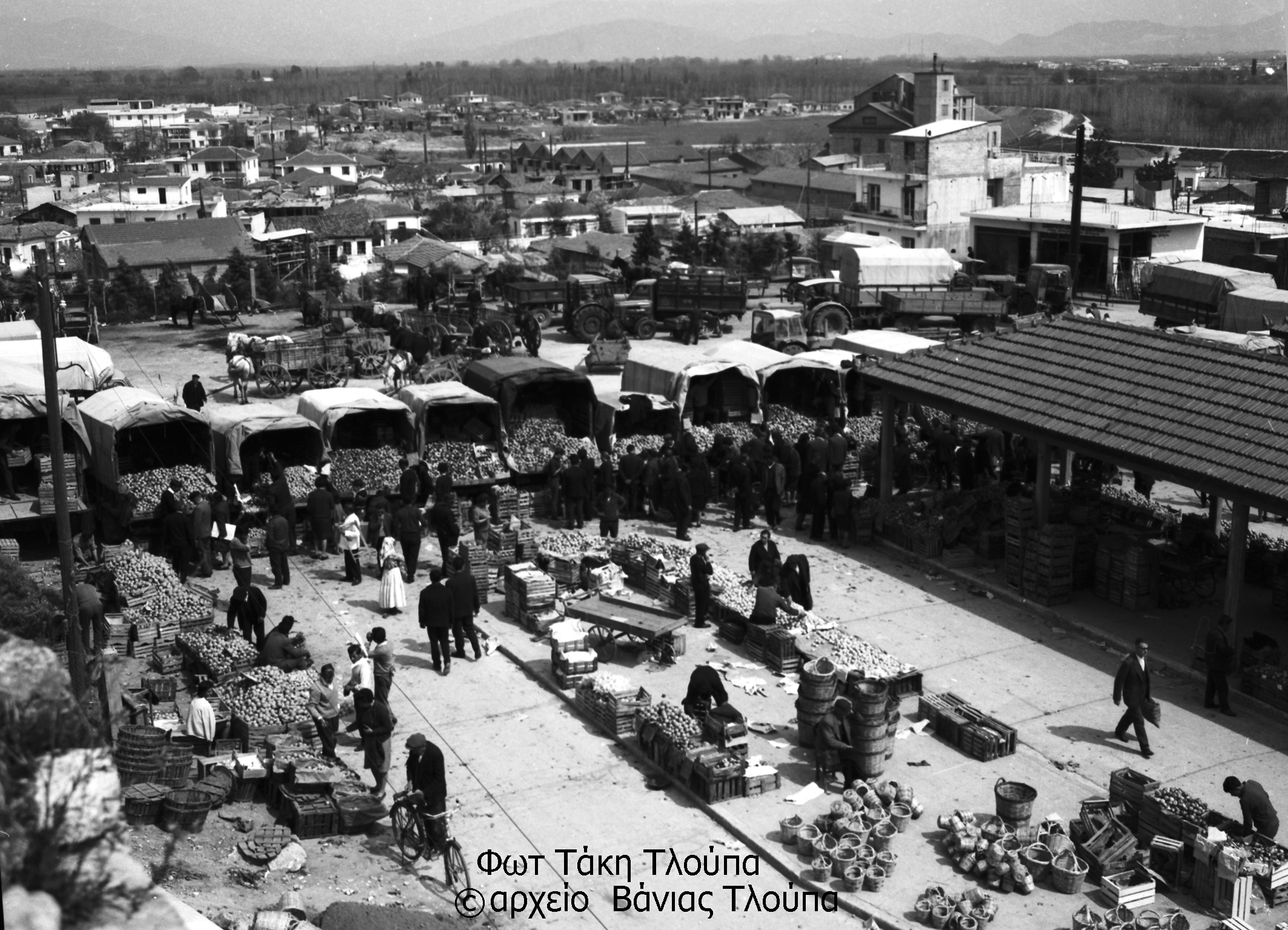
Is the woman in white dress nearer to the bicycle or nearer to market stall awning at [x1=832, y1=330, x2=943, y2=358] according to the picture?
the bicycle

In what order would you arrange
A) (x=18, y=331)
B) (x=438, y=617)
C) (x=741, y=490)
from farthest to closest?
(x=18, y=331) < (x=741, y=490) < (x=438, y=617)

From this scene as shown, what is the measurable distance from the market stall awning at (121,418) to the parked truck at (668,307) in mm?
14272

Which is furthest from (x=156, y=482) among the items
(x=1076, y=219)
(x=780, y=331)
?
(x=1076, y=219)

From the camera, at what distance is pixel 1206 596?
639 inches

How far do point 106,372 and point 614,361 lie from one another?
9.91 m

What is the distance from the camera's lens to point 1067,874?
33.7 ft

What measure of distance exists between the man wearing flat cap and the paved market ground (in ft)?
1.19

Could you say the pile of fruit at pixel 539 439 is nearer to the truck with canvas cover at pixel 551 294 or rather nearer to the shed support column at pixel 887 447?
the shed support column at pixel 887 447

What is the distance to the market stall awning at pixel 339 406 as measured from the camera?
19.7 m

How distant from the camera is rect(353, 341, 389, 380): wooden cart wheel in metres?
27.8

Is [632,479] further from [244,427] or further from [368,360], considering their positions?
[368,360]

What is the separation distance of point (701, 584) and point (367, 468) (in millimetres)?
A: 6160

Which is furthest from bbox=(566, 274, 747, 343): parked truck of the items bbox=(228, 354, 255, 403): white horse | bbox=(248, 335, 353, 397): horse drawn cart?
bbox=(228, 354, 255, 403): white horse

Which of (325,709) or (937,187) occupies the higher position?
(937,187)
